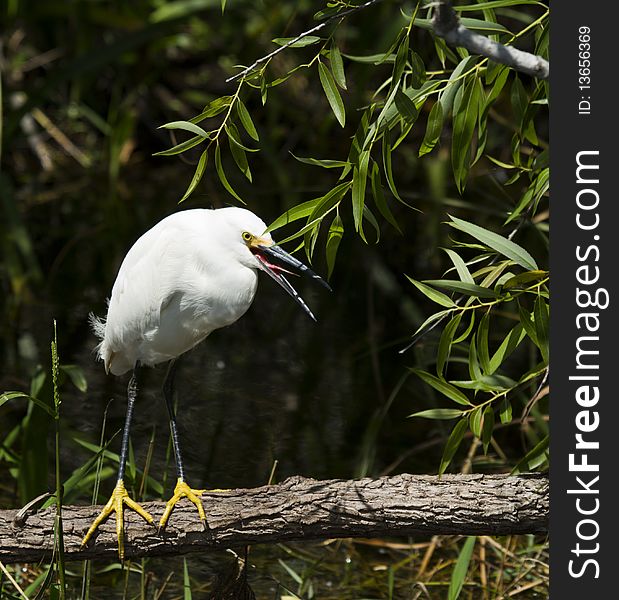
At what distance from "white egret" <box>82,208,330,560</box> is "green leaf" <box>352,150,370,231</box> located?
31 cm

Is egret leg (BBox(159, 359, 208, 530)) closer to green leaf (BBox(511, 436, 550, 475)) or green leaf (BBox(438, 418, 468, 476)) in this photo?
green leaf (BBox(438, 418, 468, 476))

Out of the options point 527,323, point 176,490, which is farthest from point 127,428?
point 527,323

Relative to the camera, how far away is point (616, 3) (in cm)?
203

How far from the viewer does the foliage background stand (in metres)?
2.35

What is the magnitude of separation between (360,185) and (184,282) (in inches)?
27.9

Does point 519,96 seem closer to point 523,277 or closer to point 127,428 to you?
point 523,277

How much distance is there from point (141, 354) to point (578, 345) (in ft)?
4.16

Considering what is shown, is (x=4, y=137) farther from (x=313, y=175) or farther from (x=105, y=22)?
(x=313, y=175)

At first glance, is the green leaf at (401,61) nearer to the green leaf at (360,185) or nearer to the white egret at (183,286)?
the green leaf at (360,185)

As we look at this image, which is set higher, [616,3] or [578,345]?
[616,3]

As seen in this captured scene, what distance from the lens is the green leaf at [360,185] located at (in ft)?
6.74

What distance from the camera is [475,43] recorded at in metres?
1.59

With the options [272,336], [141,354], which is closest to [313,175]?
[272,336]

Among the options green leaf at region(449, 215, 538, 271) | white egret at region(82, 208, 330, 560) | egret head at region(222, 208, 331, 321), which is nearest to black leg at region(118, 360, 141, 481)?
white egret at region(82, 208, 330, 560)
